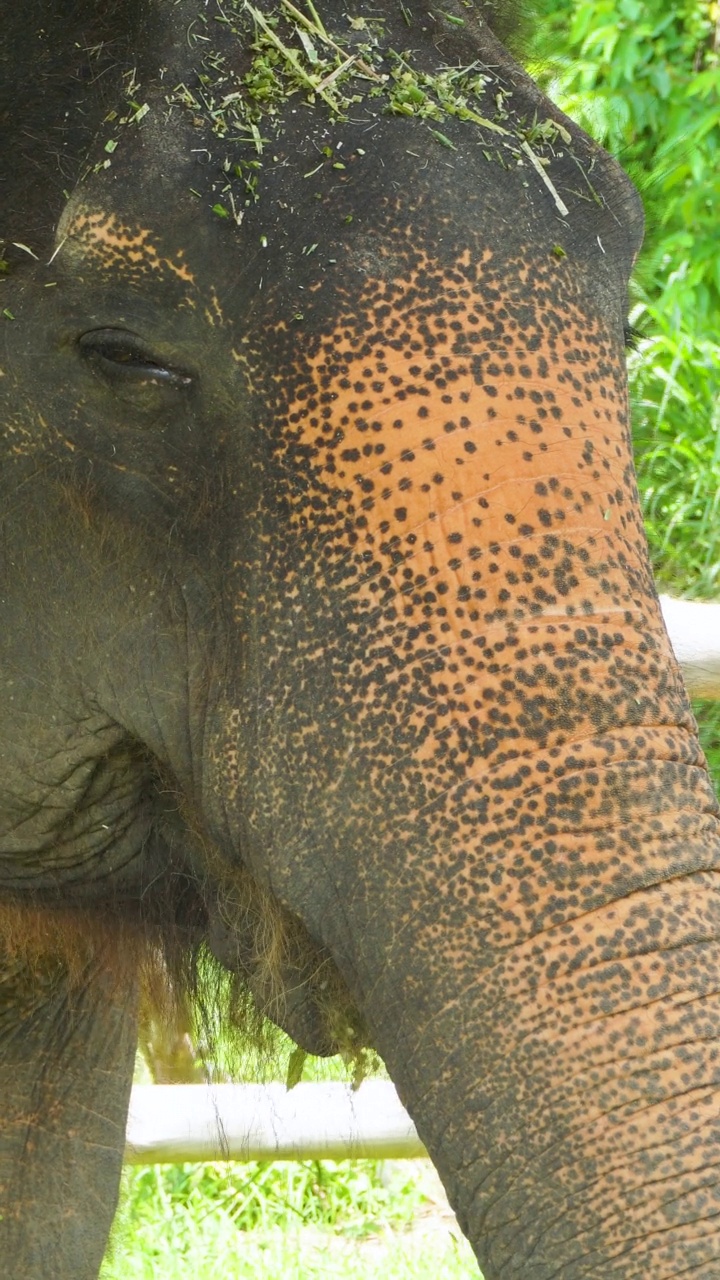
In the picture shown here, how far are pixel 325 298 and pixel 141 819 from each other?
741mm

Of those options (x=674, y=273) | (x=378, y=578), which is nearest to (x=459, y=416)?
(x=378, y=578)

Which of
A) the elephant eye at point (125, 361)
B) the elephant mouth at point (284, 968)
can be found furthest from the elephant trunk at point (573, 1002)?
the elephant eye at point (125, 361)

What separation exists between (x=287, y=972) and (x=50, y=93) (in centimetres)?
106

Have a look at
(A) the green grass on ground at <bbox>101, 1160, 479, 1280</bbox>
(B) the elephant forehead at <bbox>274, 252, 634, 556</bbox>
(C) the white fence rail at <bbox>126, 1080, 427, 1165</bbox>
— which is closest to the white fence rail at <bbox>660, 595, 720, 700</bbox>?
(C) the white fence rail at <bbox>126, 1080, 427, 1165</bbox>

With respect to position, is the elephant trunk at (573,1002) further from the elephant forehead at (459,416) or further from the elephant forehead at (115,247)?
the elephant forehead at (115,247)

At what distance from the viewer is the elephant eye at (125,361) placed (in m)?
2.05

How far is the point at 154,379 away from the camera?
206 centimetres

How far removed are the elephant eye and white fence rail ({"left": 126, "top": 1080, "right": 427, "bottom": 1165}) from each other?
7.53 feet

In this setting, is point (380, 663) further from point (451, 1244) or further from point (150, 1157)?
point (451, 1244)

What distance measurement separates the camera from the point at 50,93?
2.16 metres

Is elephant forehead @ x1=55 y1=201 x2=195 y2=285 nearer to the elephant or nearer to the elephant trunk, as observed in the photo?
the elephant

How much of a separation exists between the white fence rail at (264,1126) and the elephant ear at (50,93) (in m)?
2.37

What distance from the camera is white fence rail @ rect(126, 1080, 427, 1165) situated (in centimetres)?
401

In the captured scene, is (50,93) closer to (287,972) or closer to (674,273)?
(287,972)
